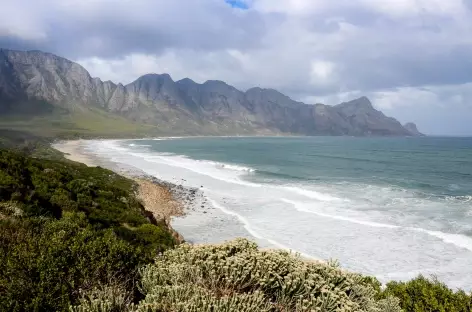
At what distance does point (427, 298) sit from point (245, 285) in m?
6.30

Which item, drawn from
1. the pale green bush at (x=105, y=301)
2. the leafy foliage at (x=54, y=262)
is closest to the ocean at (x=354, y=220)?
the leafy foliage at (x=54, y=262)

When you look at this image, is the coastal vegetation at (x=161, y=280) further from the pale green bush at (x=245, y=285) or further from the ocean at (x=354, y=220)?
the ocean at (x=354, y=220)

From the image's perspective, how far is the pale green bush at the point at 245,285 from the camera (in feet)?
19.6

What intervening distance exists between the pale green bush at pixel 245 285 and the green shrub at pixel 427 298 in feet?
8.88

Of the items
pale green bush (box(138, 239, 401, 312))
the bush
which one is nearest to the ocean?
pale green bush (box(138, 239, 401, 312))

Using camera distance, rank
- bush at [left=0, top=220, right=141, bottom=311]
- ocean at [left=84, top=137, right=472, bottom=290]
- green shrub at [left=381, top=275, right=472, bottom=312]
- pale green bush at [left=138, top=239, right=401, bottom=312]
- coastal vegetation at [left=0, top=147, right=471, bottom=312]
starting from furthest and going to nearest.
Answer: ocean at [left=84, top=137, right=472, bottom=290] < green shrub at [left=381, top=275, right=472, bottom=312] < bush at [left=0, top=220, right=141, bottom=311] < coastal vegetation at [left=0, top=147, right=471, bottom=312] < pale green bush at [left=138, top=239, right=401, bottom=312]

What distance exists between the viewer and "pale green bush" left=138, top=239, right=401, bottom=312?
19.6 ft

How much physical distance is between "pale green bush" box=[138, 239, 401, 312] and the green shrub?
271cm

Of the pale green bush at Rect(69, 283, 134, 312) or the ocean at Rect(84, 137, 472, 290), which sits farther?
the ocean at Rect(84, 137, 472, 290)

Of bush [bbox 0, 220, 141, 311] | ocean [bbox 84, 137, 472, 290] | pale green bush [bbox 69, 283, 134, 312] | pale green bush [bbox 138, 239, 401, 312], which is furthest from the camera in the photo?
ocean [bbox 84, 137, 472, 290]

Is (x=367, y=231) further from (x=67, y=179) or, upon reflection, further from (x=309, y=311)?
(x=309, y=311)

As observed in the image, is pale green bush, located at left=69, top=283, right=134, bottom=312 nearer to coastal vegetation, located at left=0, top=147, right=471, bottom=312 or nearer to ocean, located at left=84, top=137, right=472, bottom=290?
coastal vegetation, located at left=0, top=147, right=471, bottom=312

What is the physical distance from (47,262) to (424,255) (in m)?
25.0

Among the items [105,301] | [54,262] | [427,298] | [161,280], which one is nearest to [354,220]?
[427,298]
